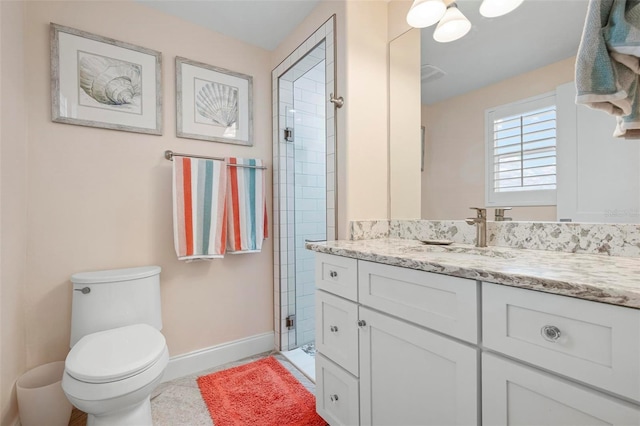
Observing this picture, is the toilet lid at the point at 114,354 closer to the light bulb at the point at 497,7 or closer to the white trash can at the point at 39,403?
the white trash can at the point at 39,403

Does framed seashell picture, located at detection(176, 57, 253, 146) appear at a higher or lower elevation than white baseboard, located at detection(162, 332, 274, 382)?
higher

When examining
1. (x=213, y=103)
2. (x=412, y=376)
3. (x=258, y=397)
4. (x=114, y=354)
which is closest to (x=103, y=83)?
(x=213, y=103)

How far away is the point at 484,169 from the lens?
4.45 ft

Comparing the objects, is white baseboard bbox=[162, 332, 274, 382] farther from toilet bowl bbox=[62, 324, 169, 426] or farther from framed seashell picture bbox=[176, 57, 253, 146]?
framed seashell picture bbox=[176, 57, 253, 146]

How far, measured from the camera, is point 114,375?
1.06m

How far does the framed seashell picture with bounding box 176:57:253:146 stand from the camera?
1.84m

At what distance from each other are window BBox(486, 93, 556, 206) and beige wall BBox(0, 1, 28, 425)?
2111 mm

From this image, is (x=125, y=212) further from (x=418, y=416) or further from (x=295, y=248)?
(x=418, y=416)

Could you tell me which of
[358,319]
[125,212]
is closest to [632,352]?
[358,319]

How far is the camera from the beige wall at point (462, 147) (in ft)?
3.91

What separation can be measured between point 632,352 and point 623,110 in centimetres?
60

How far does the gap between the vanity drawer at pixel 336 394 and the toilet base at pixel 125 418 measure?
2.53ft

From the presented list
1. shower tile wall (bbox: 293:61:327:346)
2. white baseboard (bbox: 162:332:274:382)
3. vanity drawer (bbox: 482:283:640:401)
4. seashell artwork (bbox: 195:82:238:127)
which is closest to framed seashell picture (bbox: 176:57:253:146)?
seashell artwork (bbox: 195:82:238:127)

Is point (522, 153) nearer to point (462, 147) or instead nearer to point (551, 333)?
point (462, 147)
